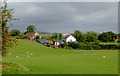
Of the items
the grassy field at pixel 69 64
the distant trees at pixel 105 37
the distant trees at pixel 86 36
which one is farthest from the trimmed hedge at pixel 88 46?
the distant trees at pixel 105 37

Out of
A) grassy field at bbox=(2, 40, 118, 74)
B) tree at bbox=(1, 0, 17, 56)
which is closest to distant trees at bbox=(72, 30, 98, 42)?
grassy field at bbox=(2, 40, 118, 74)

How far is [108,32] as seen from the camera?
5094 inches

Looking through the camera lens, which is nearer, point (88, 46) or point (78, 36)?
point (88, 46)

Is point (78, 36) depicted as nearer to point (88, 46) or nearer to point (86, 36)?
point (86, 36)

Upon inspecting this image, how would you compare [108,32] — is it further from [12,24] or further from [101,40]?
[12,24]

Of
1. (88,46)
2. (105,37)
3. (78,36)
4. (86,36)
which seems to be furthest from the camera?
(105,37)

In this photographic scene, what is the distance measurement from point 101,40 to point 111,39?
9159 mm

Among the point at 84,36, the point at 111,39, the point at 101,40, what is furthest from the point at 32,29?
the point at 111,39

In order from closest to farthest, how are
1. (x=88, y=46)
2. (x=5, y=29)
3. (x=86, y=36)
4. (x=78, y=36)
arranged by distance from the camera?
(x=5, y=29)
(x=88, y=46)
(x=78, y=36)
(x=86, y=36)

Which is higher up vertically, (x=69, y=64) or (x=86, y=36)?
(x=86, y=36)

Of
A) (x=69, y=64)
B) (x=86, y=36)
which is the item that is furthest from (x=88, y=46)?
(x=69, y=64)

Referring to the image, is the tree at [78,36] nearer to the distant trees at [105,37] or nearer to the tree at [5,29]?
the distant trees at [105,37]

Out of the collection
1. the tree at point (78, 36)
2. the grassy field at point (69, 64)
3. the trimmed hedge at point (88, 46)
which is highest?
the tree at point (78, 36)

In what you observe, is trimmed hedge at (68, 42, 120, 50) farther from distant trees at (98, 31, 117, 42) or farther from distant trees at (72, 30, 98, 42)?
distant trees at (98, 31, 117, 42)
